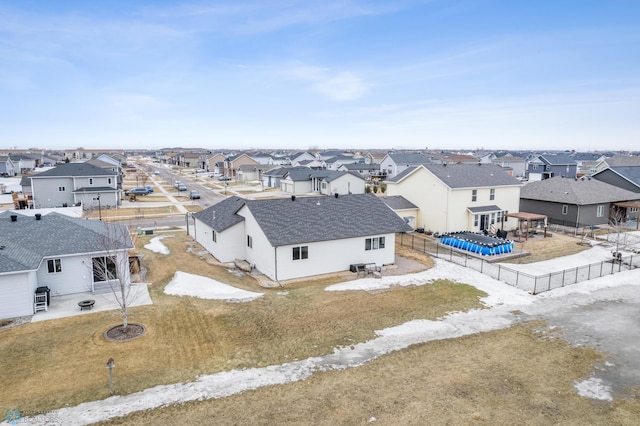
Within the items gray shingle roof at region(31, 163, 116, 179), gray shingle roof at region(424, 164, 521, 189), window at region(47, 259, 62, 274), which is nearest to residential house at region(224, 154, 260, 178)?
gray shingle roof at region(31, 163, 116, 179)

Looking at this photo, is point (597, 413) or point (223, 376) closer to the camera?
point (597, 413)

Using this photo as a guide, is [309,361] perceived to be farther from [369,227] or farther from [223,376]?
[369,227]

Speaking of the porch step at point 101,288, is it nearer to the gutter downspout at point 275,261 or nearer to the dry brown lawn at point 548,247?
the gutter downspout at point 275,261

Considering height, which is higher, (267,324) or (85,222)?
(85,222)

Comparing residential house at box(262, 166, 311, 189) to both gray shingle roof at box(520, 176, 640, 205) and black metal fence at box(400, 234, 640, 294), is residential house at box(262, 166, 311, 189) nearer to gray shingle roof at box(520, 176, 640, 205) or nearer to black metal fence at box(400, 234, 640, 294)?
Answer: gray shingle roof at box(520, 176, 640, 205)

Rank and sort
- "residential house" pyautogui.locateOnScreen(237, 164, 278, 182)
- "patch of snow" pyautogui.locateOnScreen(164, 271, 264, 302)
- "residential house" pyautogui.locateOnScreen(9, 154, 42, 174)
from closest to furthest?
"patch of snow" pyautogui.locateOnScreen(164, 271, 264, 302) < "residential house" pyautogui.locateOnScreen(237, 164, 278, 182) < "residential house" pyautogui.locateOnScreen(9, 154, 42, 174)

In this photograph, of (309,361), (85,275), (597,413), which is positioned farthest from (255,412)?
(85,275)
